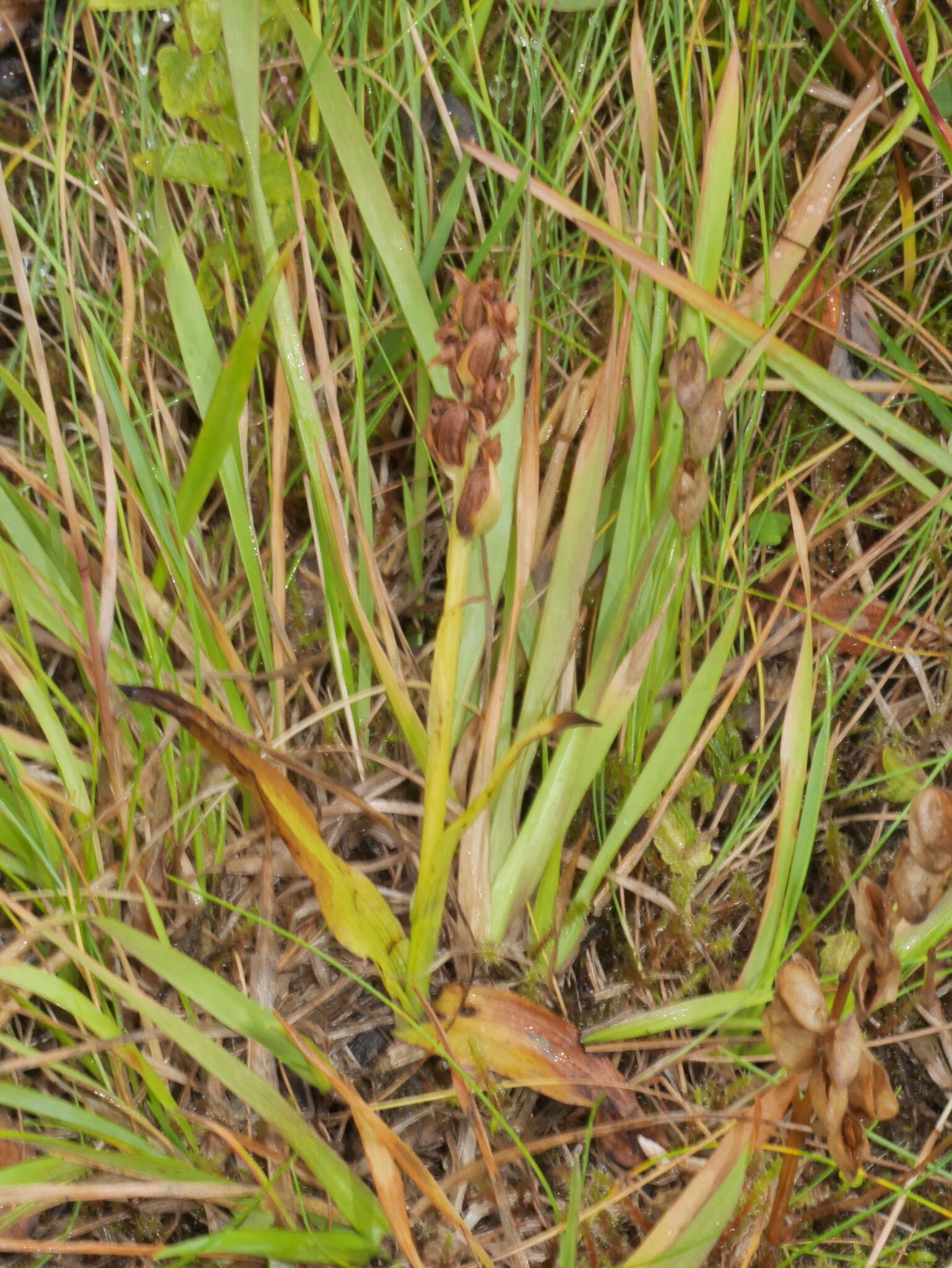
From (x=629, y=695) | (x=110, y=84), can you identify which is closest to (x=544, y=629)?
(x=629, y=695)

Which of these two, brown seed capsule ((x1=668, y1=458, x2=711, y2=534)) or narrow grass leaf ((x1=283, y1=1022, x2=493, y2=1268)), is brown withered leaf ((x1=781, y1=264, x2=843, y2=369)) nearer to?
brown seed capsule ((x1=668, y1=458, x2=711, y2=534))

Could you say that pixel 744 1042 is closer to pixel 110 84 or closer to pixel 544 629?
pixel 544 629

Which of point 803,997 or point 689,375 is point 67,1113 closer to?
point 803,997

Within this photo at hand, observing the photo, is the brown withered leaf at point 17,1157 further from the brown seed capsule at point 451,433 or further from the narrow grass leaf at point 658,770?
the brown seed capsule at point 451,433

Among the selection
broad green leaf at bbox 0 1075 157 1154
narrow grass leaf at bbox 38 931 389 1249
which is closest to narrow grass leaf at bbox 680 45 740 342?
narrow grass leaf at bbox 38 931 389 1249

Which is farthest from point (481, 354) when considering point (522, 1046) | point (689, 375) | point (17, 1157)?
point (17, 1157)

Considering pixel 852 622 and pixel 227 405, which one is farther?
pixel 852 622
